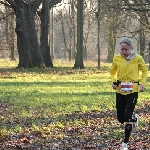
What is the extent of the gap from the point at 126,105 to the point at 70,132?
7.12 feet

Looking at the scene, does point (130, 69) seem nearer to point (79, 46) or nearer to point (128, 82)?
point (128, 82)

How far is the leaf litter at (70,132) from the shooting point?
846 cm

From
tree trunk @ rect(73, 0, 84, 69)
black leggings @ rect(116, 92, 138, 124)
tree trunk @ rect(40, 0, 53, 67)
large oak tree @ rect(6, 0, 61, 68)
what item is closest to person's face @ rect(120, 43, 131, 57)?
black leggings @ rect(116, 92, 138, 124)

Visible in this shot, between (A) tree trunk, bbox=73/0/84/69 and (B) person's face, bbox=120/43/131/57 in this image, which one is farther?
(A) tree trunk, bbox=73/0/84/69

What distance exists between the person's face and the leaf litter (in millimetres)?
1888

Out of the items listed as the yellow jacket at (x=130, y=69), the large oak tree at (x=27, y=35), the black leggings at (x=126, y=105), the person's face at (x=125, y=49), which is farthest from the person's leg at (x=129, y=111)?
the large oak tree at (x=27, y=35)

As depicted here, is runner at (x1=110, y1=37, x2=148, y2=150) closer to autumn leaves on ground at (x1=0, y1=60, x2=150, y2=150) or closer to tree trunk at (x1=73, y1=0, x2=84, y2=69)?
autumn leaves on ground at (x1=0, y1=60, x2=150, y2=150)

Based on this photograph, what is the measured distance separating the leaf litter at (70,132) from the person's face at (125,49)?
1.89 metres

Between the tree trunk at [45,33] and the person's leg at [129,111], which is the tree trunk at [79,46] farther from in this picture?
the person's leg at [129,111]

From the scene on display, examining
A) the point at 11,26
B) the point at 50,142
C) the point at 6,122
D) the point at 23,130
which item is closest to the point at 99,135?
the point at 50,142

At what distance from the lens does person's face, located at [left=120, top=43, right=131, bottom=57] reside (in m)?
8.25

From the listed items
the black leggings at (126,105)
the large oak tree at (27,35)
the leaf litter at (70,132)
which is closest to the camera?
the black leggings at (126,105)

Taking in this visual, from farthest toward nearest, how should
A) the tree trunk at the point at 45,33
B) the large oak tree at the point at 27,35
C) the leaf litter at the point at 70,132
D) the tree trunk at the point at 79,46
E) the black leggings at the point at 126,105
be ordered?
the tree trunk at the point at 45,33, the tree trunk at the point at 79,46, the large oak tree at the point at 27,35, the leaf litter at the point at 70,132, the black leggings at the point at 126,105

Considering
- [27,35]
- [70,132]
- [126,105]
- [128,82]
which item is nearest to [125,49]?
[128,82]
